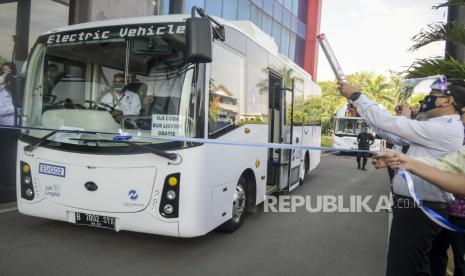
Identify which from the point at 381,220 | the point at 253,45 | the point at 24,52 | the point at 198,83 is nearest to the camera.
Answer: the point at 198,83

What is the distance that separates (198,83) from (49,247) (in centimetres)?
267

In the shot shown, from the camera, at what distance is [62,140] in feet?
15.8

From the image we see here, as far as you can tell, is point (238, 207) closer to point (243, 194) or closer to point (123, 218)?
point (243, 194)

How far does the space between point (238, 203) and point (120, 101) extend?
2326 millimetres

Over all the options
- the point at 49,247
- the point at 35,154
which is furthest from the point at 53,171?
the point at 49,247

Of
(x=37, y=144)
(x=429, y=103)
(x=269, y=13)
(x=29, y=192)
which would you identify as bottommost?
(x=29, y=192)

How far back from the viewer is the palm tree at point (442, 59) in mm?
5383

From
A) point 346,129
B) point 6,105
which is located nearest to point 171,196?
A: point 6,105

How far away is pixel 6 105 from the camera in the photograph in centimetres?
736

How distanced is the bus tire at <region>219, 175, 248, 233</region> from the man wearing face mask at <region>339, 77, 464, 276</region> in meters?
2.86

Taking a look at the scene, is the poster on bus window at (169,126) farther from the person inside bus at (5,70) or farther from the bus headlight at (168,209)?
the person inside bus at (5,70)

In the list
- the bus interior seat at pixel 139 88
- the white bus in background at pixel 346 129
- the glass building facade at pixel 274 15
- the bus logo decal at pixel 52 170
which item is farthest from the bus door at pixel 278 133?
the white bus in background at pixel 346 129

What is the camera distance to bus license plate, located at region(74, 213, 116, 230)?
460cm

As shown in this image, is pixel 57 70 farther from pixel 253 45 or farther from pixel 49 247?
pixel 253 45
